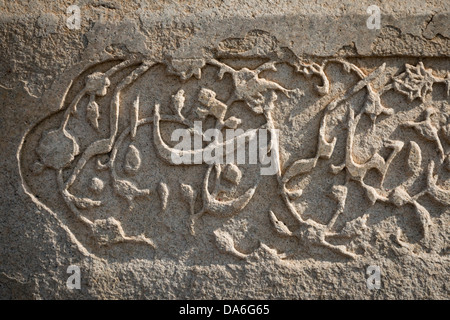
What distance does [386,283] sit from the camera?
176cm

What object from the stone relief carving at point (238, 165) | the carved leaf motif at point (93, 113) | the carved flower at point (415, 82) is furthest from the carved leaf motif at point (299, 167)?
the carved leaf motif at point (93, 113)

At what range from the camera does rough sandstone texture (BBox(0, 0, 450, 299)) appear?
5.80 feet

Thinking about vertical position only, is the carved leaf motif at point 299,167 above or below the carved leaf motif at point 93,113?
below

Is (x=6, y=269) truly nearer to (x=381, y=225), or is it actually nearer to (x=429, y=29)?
(x=381, y=225)

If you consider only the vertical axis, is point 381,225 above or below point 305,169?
below

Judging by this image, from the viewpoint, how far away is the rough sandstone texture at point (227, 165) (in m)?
1.77

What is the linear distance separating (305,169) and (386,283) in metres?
0.53

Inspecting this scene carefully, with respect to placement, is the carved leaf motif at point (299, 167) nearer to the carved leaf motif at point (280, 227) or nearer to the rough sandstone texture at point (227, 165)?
the rough sandstone texture at point (227, 165)

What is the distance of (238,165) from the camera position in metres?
1.80

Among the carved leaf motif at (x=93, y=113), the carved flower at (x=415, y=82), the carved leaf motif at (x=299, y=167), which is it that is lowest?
the carved leaf motif at (x=299, y=167)

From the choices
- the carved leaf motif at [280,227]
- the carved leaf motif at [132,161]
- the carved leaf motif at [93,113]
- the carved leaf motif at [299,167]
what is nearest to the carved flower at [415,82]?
the carved leaf motif at [299,167]

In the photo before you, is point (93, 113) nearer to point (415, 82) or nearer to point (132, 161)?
point (132, 161)

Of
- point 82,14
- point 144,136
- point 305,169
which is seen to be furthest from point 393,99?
point 82,14
